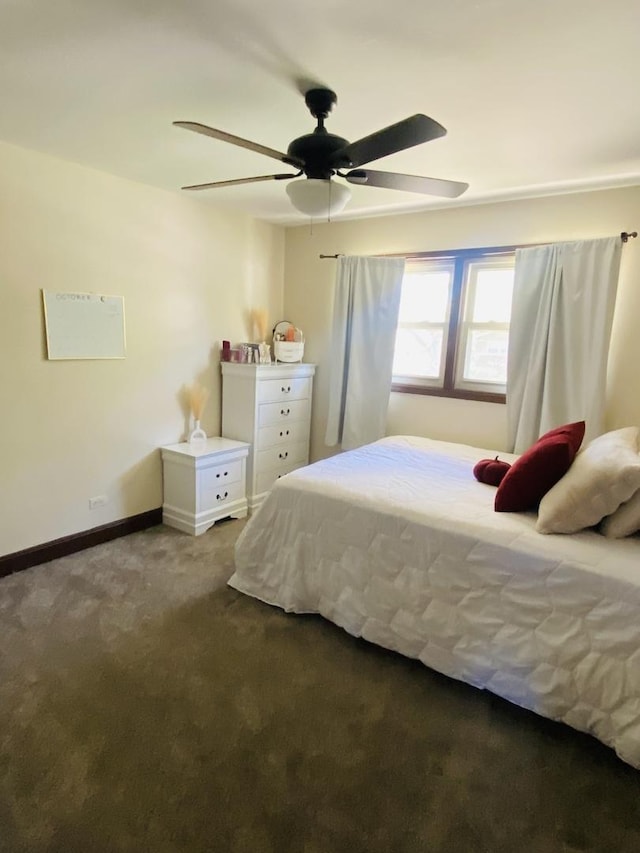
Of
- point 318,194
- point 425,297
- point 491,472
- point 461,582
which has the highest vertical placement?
point 318,194

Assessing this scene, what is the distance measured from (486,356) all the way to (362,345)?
99 centimetres

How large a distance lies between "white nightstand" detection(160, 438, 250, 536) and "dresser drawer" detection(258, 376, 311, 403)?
0.44 m

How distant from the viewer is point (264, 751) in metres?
1.63

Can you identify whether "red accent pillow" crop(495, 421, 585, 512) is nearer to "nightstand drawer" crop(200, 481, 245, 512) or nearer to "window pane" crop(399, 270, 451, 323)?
"window pane" crop(399, 270, 451, 323)

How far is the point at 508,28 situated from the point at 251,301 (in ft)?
9.53

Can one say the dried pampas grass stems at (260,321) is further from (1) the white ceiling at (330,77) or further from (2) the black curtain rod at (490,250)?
(1) the white ceiling at (330,77)

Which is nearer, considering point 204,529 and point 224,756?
point 224,756

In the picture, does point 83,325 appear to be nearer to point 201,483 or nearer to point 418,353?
point 201,483

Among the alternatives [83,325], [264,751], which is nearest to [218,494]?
[83,325]

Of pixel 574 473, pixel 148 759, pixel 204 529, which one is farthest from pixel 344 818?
pixel 204 529

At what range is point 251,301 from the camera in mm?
4121

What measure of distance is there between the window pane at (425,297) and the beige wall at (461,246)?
0.22 m

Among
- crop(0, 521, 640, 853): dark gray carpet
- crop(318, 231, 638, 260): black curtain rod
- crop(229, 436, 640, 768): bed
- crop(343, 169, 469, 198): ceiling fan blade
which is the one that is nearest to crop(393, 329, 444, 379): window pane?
crop(318, 231, 638, 260): black curtain rod

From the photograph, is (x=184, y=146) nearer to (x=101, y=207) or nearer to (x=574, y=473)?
(x=101, y=207)
